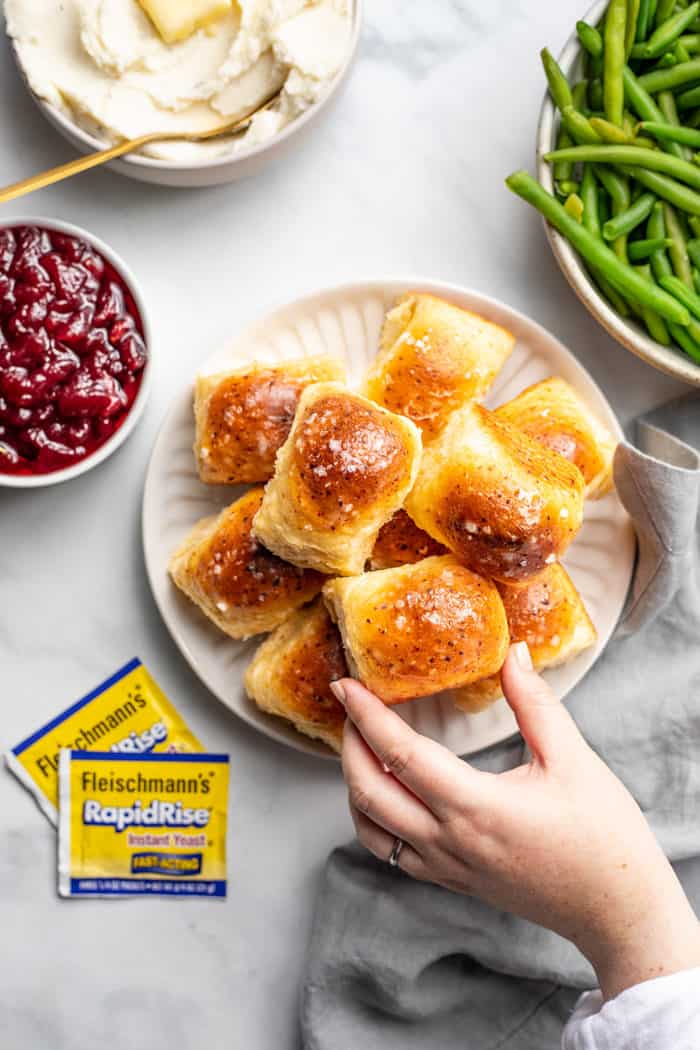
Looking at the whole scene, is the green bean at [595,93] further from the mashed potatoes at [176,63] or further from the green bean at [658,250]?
the mashed potatoes at [176,63]

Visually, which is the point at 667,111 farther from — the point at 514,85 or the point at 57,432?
the point at 57,432

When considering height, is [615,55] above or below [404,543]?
above

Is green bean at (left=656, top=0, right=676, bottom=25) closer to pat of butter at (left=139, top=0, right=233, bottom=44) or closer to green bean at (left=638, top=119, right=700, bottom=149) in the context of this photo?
green bean at (left=638, top=119, right=700, bottom=149)

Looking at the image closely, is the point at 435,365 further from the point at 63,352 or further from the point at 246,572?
the point at 63,352

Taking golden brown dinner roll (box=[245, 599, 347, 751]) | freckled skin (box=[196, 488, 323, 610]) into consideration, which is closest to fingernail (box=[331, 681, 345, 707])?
golden brown dinner roll (box=[245, 599, 347, 751])

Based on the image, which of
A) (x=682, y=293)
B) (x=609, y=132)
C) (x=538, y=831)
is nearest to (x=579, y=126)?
(x=609, y=132)
